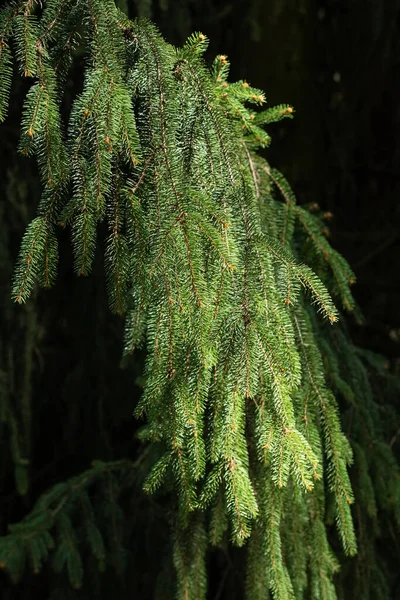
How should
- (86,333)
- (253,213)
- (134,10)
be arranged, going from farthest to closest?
(86,333) → (134,10) → (253,213)

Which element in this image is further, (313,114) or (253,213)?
(313,114)

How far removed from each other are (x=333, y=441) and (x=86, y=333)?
1.63 metres

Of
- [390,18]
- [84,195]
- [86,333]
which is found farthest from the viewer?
[390,18]

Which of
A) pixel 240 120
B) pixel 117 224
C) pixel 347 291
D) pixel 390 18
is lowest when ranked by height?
pixel 117 224

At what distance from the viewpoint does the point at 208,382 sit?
4.65 feet

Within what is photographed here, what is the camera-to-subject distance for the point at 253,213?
1541mm

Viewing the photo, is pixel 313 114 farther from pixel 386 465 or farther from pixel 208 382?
pixel 208 382

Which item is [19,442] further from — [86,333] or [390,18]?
[390,18]

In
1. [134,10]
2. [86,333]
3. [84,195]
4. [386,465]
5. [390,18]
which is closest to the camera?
[84,195]

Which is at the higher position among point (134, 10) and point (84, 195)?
point (134, 10)

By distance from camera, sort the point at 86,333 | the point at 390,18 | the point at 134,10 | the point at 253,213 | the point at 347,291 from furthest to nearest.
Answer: the point at 390,18
the point at 86,333
the point at 134,10
the point at 347,291
the point at 253,213

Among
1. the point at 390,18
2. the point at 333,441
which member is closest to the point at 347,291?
the point at 333,441

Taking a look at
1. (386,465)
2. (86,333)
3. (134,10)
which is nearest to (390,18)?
(134,10)

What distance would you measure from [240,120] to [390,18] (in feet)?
6.79
